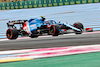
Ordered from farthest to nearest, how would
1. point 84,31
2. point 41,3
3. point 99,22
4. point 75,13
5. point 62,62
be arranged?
1. point 41,3
2. point 75,13
3. point 99,22
4. point 84,31
5. point 62,62

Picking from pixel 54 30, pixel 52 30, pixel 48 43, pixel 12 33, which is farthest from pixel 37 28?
pixel 48 43

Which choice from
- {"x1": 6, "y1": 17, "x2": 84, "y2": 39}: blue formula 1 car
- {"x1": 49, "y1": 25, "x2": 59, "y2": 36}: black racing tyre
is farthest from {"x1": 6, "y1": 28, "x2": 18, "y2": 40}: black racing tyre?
{"x1": 49, "y1": 25, "x2": 59, "y2": 36}: black racing tyre

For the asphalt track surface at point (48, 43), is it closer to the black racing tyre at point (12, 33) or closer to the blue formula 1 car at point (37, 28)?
the black racing tyre at point (12, 33)

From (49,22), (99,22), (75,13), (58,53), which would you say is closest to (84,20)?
(99,22)

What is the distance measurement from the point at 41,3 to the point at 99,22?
38.9 feet

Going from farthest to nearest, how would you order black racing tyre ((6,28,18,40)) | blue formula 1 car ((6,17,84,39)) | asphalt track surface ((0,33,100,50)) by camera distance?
blue formula 1 car ((6,17,84,39)) → black racing tyre ((6,28,18,40)) → asphalt track surface ((0,33,100,50))

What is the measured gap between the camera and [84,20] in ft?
52.0

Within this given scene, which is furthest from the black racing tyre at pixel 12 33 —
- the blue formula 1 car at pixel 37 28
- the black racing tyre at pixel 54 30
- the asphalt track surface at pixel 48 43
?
the black racing tyre at pixel 54 30

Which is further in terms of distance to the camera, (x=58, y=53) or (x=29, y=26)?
(x=29, y=26)

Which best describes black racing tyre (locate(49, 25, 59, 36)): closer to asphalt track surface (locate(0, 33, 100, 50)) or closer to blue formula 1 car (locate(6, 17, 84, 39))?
blue formula 1 car (locate(6, 17, 84, 39))

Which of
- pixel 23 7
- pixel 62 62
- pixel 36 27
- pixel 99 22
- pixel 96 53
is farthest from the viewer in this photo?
pixel 23 7

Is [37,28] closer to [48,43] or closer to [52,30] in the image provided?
[52,30]

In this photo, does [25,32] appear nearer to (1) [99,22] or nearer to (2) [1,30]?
(2) [1,30]

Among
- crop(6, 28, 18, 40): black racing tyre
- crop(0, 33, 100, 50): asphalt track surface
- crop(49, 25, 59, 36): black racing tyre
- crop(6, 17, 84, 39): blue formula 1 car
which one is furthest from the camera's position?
crop(6, 17, 84, 39): blue formula 1 car
